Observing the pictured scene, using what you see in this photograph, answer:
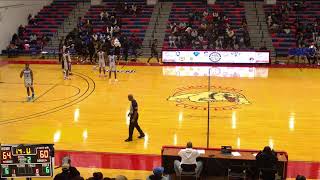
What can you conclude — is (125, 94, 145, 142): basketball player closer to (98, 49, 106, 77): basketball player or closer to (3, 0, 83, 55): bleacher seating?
(98, 49, 106, 77): basketball player

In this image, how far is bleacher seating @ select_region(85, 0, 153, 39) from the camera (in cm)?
3466

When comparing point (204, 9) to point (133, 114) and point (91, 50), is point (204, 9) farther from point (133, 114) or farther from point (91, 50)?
point (133, 114)

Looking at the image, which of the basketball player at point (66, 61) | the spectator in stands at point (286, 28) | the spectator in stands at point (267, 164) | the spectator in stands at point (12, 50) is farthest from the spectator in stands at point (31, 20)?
the spectator in stands at point (267, 164)

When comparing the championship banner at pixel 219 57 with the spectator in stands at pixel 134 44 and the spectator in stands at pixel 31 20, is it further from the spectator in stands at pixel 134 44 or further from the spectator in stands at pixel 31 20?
the spectator in stands at pixel 31 20

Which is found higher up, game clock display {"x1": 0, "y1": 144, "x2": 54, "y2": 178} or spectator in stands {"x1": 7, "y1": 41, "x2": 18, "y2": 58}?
spectator in stands {"x1": 7, "y1": 41, "x2": 18, "y2": 58}

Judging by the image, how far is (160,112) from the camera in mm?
18266

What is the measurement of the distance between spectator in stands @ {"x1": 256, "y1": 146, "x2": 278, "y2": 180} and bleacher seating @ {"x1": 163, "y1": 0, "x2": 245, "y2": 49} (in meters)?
23.7

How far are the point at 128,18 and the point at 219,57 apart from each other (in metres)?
10.2

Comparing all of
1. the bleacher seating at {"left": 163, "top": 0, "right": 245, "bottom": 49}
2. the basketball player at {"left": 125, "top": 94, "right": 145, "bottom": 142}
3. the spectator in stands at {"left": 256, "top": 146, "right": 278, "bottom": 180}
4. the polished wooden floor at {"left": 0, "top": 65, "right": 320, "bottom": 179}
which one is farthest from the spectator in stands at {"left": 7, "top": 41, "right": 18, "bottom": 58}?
the spectator in stands at {"left": 256, "top": 146, "right": 278, "bottom": 180}

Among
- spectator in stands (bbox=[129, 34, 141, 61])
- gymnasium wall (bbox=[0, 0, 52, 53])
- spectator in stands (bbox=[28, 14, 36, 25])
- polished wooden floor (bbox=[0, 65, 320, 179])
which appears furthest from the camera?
spectator in stands (bbox=[28, 14, 36, 25])

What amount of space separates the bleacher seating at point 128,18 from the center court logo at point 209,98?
44.1 ft

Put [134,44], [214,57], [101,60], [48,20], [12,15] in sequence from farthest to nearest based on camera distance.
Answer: [48,20]
[12,15]
[134,44]
[214,57]
[101,60]

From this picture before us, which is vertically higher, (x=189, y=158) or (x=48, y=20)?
(x=48, y=20)

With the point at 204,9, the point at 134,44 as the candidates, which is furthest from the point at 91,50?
the point at 204,9
